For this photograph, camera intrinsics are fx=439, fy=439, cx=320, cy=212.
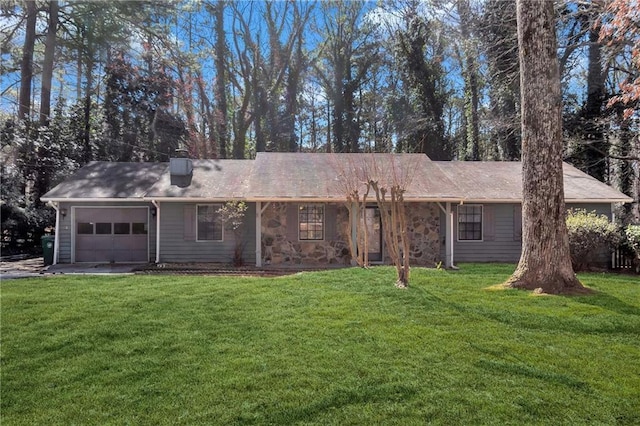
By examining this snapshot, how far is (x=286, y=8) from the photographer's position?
1064 inches

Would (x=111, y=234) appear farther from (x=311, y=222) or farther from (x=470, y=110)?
(x=470, y=110)

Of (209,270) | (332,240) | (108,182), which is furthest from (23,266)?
(332,240)

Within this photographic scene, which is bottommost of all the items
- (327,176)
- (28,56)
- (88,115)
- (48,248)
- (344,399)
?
(344,399)

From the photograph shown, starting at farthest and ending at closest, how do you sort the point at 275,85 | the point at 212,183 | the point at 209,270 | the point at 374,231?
the point at 275,85 < the point at 212,183 < the point at 374,231 < the point at 209,270

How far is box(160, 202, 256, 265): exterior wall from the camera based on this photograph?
13.2 metres

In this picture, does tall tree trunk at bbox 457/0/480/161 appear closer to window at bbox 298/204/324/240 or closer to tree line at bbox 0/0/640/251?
tree line at bbox 0/0/640/251

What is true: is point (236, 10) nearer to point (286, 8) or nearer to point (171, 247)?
point (286, 8)

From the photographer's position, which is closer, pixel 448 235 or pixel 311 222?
pixel 448 235

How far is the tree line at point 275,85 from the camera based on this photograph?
1805cm

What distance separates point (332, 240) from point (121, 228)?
6659mm

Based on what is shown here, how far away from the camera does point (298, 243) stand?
13070 millimetres

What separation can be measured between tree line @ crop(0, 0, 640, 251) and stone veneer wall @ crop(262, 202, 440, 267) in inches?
266

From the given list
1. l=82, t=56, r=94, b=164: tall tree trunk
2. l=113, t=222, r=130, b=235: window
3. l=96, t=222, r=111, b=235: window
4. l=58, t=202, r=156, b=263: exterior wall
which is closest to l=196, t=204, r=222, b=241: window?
l=58, t=202, r=156, b=263: exterior wall

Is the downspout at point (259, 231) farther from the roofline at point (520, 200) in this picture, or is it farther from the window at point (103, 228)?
the roofline at point (520, 200)
